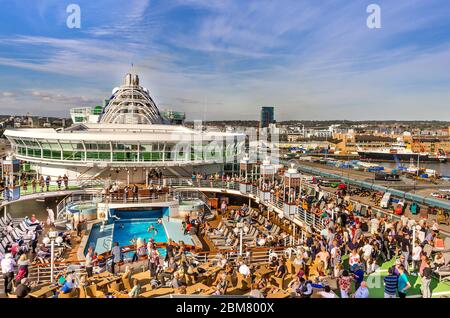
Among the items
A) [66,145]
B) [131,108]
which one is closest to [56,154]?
[66,145]

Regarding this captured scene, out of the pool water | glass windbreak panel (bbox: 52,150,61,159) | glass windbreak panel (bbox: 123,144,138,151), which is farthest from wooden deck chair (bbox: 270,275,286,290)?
glass windbreak panel (bbox: 52,150,61,159)

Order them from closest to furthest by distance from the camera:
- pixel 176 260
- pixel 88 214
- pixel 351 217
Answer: pixel 176 260 → pixel 351 217 → pixel 88 214

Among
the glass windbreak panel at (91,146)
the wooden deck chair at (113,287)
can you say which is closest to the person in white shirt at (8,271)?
the wooden deck chair at (113,287)

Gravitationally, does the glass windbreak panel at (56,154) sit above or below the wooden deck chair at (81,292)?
above

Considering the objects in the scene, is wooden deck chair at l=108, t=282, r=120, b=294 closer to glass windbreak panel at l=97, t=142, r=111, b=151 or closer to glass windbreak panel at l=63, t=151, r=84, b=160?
glass windbreak panel at l=97, t=142, r=111, b=151

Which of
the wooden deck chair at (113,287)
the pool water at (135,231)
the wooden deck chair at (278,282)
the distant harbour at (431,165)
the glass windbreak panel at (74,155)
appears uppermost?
the glass windbreak panel at (74,155)

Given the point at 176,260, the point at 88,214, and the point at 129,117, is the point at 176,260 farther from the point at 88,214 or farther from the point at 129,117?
the point at 129,117

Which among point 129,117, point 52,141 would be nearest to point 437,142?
point 129,117

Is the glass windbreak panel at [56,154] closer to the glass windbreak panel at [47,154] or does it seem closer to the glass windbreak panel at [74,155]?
the glass windbreak panel at [47,154]
